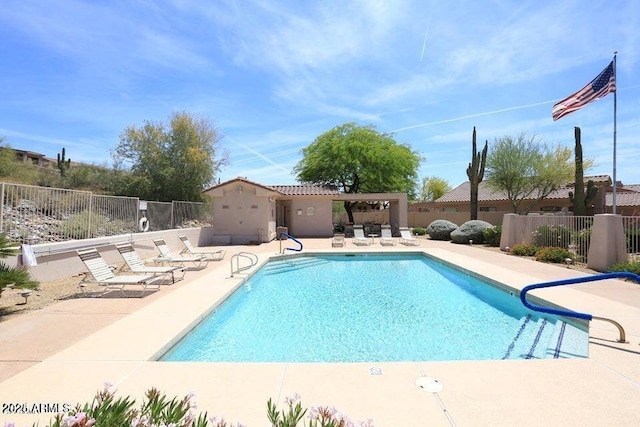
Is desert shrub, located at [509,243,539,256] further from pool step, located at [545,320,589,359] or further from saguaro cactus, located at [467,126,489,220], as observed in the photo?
saguaro cactus, located at [467,126,489,220]

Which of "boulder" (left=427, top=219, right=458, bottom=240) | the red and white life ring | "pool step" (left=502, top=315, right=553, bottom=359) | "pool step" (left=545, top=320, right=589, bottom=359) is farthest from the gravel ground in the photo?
"boulder" (left=427, top=219, right=458, bottom=240)

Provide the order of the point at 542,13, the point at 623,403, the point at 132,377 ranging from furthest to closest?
the point at 542,13
the point at 132,377
the point at 623,403

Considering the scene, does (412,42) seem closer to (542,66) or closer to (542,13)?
(542,13)

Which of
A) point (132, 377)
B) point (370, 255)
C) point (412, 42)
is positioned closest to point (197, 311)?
point (132, 377)

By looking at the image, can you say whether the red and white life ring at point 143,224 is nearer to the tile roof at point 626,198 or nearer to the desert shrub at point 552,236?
the desert shrub at point 552,236

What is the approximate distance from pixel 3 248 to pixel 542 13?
614 inches

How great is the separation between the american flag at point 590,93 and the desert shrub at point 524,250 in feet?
20.9

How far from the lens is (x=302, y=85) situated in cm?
1695

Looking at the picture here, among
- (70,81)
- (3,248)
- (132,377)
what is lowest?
(132,377)

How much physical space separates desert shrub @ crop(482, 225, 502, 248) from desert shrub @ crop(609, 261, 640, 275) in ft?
29.1

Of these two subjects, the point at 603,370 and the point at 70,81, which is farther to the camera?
the point at 70,81

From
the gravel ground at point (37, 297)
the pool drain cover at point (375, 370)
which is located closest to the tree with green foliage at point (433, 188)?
the gravel ground at point (37, 297)

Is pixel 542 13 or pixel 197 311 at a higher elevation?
pixel 542 13

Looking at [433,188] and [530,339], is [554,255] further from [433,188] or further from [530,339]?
[433,188]
